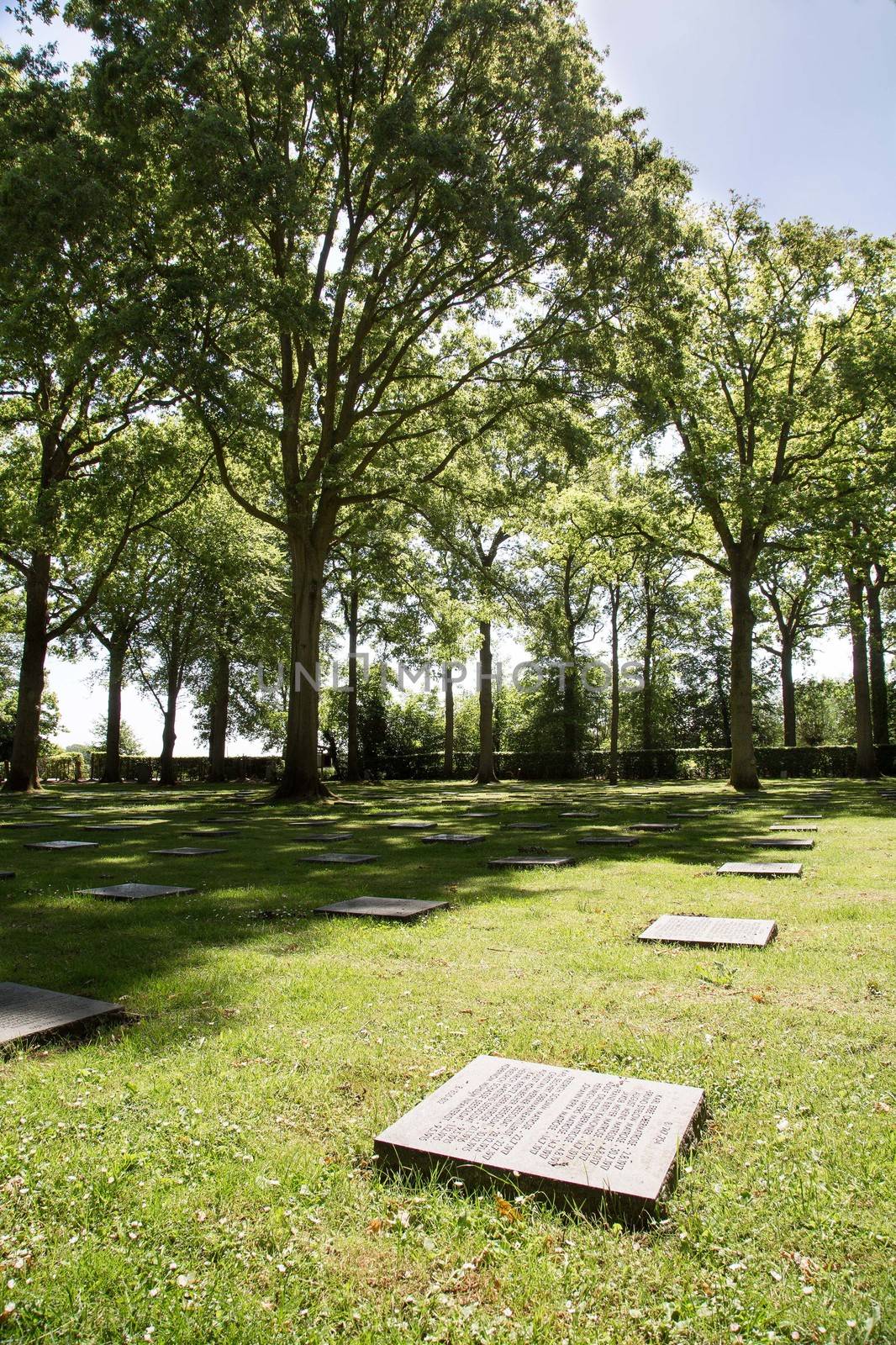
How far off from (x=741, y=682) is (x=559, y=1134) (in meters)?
20.5

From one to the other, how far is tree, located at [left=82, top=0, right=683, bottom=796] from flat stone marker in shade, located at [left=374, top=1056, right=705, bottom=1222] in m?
13.4

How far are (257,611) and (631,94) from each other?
17.3 m

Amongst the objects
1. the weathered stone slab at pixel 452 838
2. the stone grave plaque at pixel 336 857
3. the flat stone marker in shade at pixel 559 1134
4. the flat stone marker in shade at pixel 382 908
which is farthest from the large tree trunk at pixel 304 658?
the flat stone marker in shade at pixel 559 1134

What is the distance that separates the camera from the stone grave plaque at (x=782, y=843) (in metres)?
8.89

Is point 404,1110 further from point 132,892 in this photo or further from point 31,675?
point 31,675

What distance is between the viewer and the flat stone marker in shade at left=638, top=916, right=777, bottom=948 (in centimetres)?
461

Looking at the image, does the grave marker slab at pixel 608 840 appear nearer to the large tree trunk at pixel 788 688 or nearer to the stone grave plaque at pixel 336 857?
the stone grave plaque at pixel 336 857

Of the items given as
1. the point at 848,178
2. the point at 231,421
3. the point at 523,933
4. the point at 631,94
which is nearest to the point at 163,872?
the point at 523,933

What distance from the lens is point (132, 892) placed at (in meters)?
6.48

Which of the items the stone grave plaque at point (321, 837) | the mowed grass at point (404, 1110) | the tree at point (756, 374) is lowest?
the stone grave plaque at point (321, 837)

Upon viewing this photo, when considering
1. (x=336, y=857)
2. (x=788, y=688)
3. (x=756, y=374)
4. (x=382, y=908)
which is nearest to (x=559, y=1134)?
(x=382, y=908)

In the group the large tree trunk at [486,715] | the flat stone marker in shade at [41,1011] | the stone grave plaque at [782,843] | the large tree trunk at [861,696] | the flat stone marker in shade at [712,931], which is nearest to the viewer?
the flat stone marker in shade at [41,1011]

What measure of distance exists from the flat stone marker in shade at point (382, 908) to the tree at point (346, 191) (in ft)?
35.3

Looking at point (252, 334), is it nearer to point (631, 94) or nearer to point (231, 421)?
point (231, 421)
